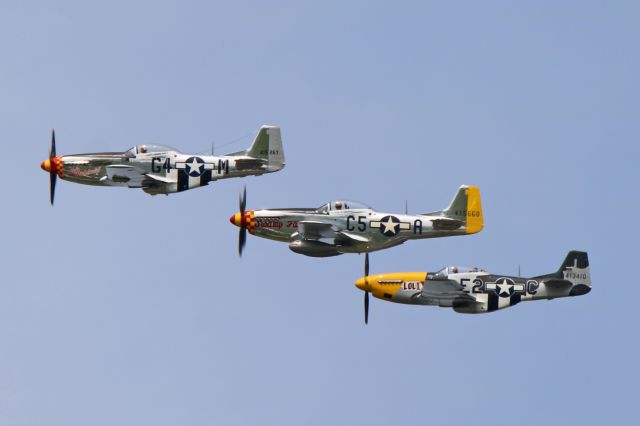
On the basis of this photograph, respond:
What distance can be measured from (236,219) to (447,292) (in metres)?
11.0

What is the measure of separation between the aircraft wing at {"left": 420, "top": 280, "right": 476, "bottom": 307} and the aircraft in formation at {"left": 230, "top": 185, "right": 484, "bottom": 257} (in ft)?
8.79

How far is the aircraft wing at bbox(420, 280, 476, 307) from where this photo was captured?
12531 centimetres

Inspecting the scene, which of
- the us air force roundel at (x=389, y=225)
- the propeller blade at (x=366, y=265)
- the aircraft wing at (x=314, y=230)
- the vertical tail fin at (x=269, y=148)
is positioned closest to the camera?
the aircraft wing at (x=314, y=230)

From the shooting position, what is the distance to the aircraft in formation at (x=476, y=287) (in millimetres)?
125438

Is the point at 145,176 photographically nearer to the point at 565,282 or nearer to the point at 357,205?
the point at 357,205

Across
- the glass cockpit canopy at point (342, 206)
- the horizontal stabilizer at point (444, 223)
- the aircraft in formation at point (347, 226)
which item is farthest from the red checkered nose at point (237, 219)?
the horizontal stabilizer at point (444, 223)

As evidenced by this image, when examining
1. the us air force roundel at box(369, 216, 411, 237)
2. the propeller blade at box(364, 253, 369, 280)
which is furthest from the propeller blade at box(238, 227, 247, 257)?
the us air force roundel at box(369, 216, 411, 237)

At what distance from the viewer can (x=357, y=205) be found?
12644cm

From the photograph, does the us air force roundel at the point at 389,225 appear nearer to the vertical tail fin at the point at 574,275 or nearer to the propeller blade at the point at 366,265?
the propeller blade at the point at 366,265

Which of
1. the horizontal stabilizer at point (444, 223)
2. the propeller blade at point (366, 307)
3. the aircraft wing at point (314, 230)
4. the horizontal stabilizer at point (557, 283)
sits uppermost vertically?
the horizontal stabilizer at point (444, 223)

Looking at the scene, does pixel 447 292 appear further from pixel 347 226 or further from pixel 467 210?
pixel 347 226

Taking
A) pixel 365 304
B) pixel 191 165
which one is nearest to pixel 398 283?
pixel 365 304

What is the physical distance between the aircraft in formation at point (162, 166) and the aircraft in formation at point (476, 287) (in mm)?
9118

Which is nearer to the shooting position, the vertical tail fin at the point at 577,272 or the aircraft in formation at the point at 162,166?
the vertical tail fin at the point at 577,272
